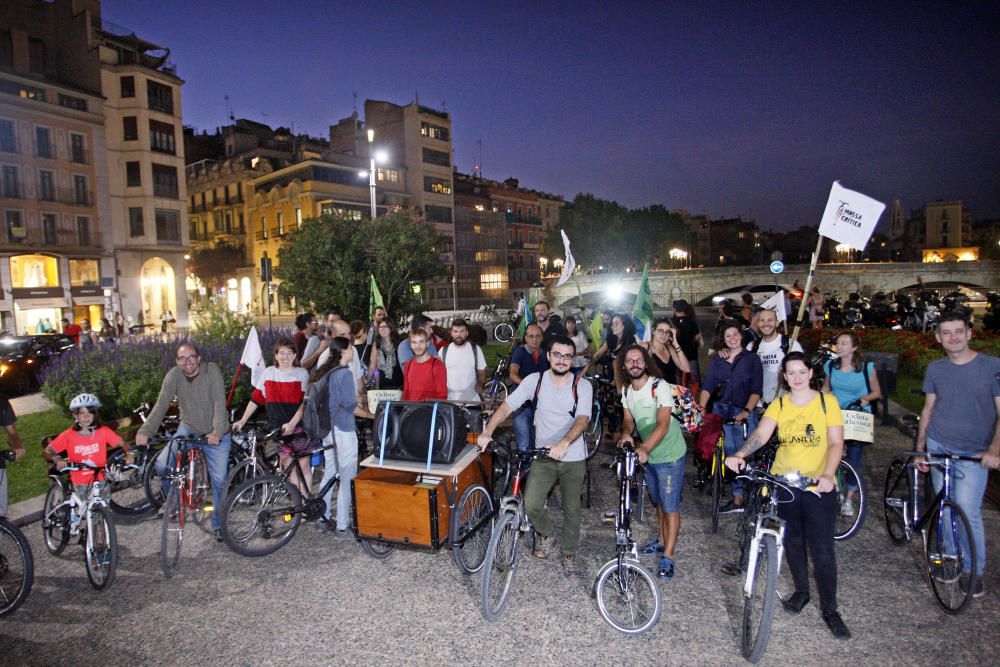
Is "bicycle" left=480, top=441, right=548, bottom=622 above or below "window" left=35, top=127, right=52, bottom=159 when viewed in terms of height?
below

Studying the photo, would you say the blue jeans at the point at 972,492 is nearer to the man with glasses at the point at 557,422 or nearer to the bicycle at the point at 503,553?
the man with glasses at the point at 557,422

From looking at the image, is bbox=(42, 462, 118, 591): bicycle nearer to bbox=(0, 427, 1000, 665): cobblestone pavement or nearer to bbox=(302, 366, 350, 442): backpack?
bbox=(0, 427, 1000, 665): cobblestone pavement

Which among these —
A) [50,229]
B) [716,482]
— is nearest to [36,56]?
[50,229]

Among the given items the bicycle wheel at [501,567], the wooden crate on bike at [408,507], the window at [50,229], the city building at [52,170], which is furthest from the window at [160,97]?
the bicycle wheel at [501,567]

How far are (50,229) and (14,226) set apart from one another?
2.09 metres

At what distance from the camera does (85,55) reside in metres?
43.9

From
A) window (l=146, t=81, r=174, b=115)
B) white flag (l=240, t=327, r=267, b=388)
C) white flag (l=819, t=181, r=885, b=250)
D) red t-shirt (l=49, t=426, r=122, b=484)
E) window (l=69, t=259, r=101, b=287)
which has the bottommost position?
red t-shirt (l=49, t=426, r=122, b=484)

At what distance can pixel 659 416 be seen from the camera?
510 centimetres

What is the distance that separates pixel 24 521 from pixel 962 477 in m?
9.56

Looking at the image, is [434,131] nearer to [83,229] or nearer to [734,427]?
[83,229]

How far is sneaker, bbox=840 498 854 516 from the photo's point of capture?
6.41m

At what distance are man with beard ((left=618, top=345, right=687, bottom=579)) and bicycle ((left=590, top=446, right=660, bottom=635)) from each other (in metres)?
0.40

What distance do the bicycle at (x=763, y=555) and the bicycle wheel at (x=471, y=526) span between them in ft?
7.13

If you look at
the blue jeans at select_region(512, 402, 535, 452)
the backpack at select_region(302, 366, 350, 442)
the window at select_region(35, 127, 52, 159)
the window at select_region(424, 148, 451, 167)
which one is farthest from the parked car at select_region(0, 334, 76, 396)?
the window at select_region(424, 148, 451, 167)
